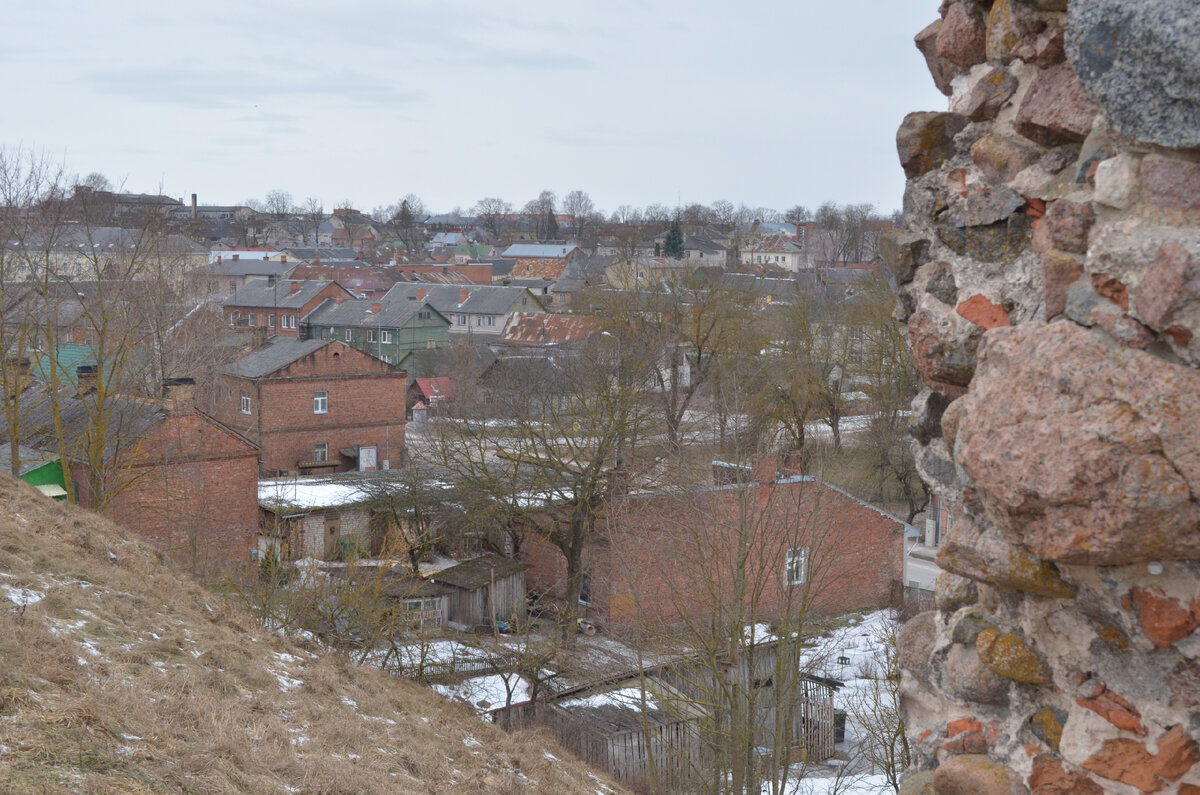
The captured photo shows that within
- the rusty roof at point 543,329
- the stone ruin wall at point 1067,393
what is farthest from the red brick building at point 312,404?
the stone ruin wall at point 1067,393

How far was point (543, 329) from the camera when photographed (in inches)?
1882

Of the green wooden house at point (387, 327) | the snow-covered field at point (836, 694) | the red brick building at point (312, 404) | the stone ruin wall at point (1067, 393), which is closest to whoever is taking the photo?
the stone ruin wall at point (1067, 393)

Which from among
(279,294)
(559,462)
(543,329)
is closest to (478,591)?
(559,462)

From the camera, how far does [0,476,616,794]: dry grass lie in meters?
5.36

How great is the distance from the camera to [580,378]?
24406 mm

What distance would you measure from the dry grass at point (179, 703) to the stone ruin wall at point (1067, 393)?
401cm

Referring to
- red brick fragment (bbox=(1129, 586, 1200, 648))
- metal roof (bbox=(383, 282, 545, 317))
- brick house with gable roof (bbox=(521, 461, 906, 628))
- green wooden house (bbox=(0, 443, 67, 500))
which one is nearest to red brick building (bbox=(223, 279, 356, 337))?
metal roof (bbox=(383, 282, 545, 317))

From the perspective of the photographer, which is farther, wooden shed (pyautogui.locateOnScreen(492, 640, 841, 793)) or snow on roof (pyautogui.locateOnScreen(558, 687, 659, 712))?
snow on roof (pyautogui.locateOnScreen(558, 687, 659, 712))

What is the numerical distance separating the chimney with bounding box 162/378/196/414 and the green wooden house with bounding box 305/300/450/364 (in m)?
25.6

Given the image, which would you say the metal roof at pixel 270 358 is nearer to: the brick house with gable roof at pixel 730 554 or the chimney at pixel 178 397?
the chimney at pixel 178 397

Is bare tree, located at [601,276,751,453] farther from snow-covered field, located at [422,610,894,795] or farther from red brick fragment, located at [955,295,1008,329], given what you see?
red brick fragment, located at [955,295,1008,329]

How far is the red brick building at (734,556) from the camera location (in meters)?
10.9

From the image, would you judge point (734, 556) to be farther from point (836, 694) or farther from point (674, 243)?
point (674, 243)

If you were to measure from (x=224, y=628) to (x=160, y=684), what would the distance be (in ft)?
9.51
